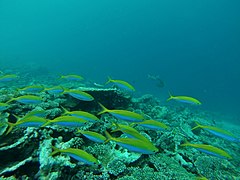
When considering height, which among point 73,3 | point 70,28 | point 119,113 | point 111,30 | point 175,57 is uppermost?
point 73,3

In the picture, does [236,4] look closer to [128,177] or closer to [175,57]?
[175,57]

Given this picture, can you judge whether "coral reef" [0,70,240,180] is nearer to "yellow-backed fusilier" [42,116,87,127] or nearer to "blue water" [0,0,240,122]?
"yellow-backed fusilier" [42,116,87,127]

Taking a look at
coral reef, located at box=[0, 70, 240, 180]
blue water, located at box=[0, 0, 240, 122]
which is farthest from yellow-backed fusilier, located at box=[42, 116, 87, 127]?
blue water, located at box=[0, 0, 240, 122]

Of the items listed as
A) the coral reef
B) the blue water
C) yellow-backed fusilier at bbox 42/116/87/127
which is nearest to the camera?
yellow-backed fusilier at bbox 42/116/87/127

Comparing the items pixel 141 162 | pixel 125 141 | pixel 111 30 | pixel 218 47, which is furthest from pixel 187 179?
pixel 218 47

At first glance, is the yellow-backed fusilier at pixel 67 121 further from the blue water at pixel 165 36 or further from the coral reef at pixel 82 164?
the blue water at pixel 165 36

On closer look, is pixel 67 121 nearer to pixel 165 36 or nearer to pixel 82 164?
pixel 82 164

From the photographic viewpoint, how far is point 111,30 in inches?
6811

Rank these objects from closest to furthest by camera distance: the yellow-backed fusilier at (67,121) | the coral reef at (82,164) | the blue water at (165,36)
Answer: the yellow-backed fusilier at (67,121)
the coral reef at (82,164)
the blue water at (165,36)

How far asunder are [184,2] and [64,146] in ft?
459

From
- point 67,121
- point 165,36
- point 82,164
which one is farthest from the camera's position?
point 165,36

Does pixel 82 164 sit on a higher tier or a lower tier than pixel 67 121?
lower

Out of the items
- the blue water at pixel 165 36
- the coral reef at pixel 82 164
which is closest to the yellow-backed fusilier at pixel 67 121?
the coral reef at pixel 82 164

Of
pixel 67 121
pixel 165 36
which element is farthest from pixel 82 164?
pixel 165 36
